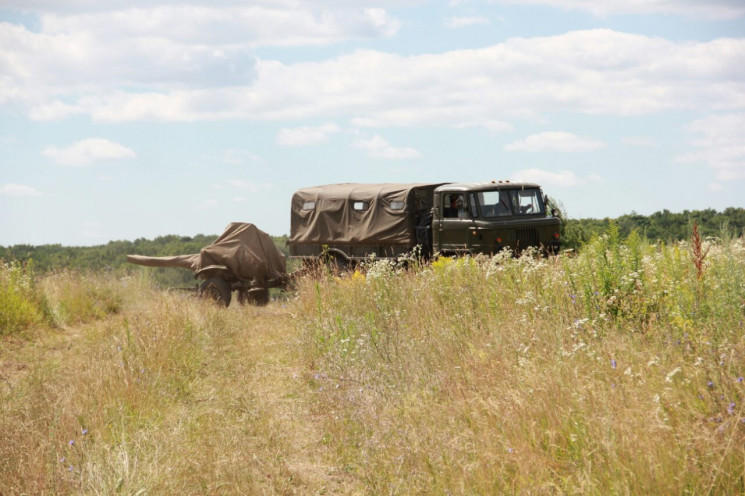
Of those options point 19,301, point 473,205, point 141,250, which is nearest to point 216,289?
point 19,301

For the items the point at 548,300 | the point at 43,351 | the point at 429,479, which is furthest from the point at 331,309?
the point at 429,479

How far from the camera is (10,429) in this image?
5.37 meters

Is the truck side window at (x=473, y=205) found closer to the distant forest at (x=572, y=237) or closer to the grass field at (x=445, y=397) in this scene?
the distant forest at (x=572, y=237)

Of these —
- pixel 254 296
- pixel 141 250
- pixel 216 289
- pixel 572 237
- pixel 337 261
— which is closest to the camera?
pixel 216 289

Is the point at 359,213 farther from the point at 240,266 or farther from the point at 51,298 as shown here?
the point at 51,298

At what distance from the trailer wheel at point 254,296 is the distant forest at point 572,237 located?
283cm

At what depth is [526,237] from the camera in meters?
13.9

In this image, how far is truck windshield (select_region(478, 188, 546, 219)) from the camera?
13.9 meters

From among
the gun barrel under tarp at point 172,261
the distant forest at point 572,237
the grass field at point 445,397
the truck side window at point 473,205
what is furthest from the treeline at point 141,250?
the grass field at point 445,397

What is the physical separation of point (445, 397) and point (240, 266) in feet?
34.4

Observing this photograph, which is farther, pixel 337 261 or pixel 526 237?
pixel 337 261

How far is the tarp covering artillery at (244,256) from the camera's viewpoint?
49.5 feet

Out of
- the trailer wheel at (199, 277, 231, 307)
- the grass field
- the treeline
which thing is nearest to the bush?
the grass field

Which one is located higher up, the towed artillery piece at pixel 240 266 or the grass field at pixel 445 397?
the towed artillery piece at pixel 240 266
